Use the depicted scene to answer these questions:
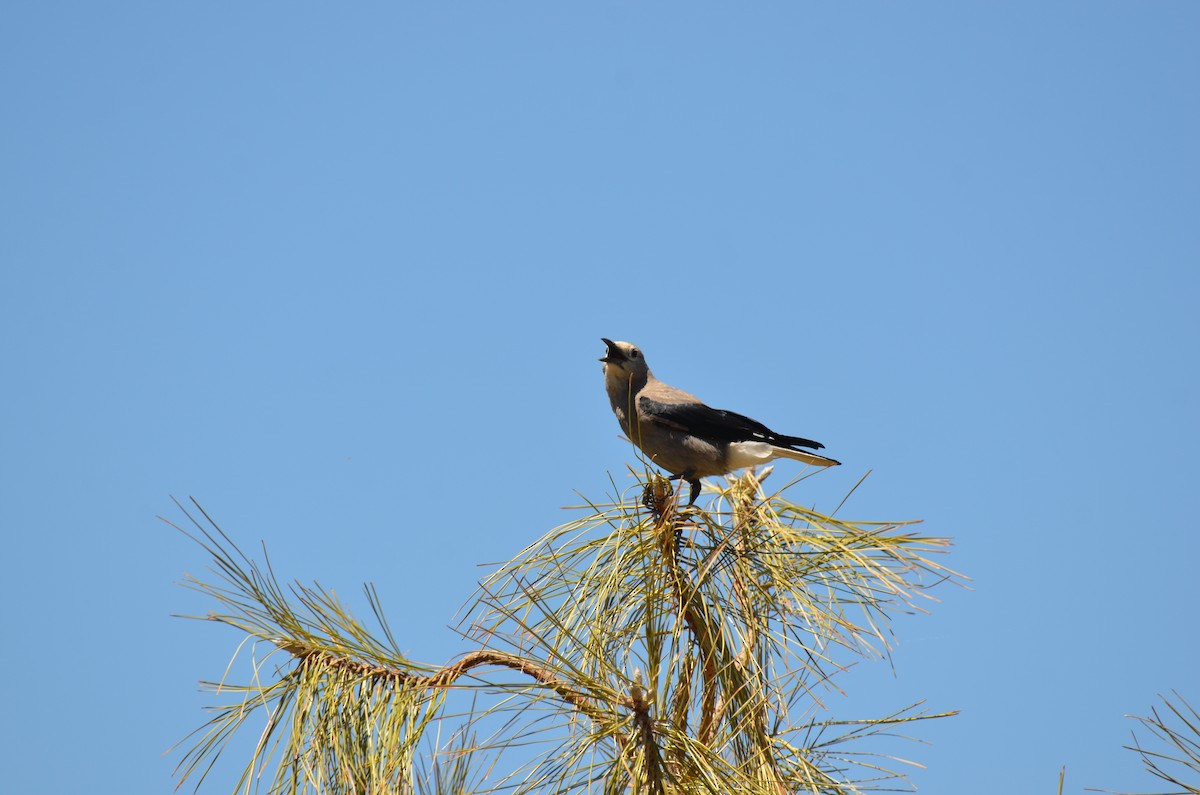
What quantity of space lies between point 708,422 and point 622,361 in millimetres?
688

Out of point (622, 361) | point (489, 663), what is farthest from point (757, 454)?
point (489, 663)

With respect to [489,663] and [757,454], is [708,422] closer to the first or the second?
[757,454]

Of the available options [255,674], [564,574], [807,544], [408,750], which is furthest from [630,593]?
[255,674]

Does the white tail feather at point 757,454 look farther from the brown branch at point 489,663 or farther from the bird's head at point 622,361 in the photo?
the brown branch at point 489,663

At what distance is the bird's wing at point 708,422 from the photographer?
18.6 ft

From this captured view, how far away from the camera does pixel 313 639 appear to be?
284 cm

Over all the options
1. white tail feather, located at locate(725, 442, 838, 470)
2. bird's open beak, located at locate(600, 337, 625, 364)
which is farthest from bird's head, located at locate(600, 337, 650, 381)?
white tail feather, located at locate(725, 442, 838, 470)

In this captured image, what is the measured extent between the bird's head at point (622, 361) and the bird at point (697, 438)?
191 millimetres

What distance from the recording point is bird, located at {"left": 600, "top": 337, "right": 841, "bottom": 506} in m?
5.65

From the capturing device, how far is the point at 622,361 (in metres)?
6.10

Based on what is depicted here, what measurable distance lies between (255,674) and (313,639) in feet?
0.55

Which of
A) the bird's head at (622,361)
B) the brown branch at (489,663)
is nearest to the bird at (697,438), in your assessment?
the bird's head at (622,361)

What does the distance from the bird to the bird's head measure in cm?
19

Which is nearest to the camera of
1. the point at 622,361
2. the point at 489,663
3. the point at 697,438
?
the point at 489,663
